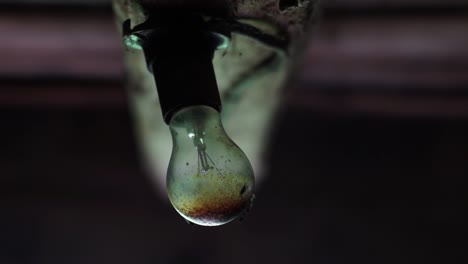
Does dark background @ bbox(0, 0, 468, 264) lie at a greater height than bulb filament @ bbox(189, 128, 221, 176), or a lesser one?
lesser

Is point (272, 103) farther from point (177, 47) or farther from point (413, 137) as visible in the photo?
point (413, 137)

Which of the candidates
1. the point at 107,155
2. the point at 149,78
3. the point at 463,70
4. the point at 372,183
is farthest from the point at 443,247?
the point at 149,78

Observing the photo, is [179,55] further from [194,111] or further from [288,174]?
[288,174]

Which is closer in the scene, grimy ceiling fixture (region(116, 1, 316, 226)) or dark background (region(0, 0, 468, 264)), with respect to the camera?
grimy ceiling fixture (region(116, 1, 316, 226))

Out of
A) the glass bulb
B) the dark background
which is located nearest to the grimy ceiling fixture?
the glass bulb

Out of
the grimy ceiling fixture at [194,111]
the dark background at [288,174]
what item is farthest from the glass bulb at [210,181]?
the dark background at [288,174]

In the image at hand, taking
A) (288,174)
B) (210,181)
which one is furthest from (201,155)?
(288,174)

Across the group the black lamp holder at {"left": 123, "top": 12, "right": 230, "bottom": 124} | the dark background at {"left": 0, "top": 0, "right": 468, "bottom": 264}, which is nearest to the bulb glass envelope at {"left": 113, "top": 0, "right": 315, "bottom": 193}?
the black lamp holder at {"left": 123, "top": 12, "right": 230, "bottom": 124}

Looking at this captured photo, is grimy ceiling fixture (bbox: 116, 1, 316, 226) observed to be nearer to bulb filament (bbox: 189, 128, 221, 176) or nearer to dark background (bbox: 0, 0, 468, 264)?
bulb filament (bbox: 189, 128, 221, 176)

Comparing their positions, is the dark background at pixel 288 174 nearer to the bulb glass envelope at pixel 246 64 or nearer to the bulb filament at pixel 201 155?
the bulb glass envelope at pixel 246 64
